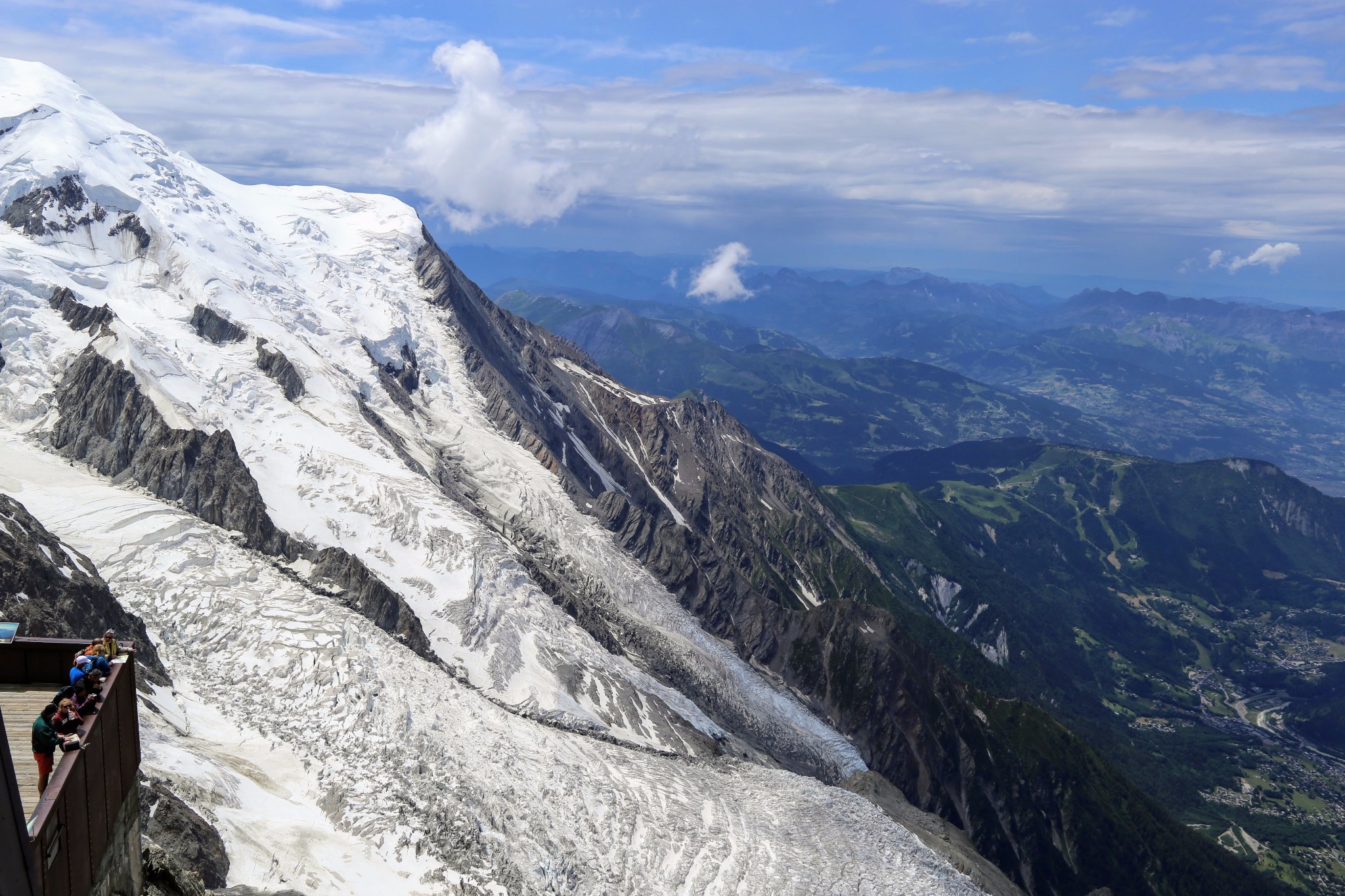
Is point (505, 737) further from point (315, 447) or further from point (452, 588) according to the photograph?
point (315, 447)

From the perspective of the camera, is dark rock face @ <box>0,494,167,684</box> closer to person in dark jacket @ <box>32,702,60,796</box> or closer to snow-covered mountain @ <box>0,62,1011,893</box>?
snow-covered mountain @ <box>0,62,1011,893</box>

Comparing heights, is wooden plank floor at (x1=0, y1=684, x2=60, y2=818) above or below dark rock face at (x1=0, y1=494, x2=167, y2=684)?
above

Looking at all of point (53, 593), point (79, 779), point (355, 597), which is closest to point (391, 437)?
point (355, 597)

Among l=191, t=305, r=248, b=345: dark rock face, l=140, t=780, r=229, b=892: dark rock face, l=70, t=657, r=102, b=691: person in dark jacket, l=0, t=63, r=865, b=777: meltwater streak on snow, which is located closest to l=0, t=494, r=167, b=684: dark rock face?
l=140, t=780, r=229, b=892: dark rock face

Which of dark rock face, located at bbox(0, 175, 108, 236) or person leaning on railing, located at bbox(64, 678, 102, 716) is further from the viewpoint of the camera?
dark rock face, located at bbox(0, 175, 108, 236)

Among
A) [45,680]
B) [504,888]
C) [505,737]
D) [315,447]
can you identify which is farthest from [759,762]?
[45,680]
